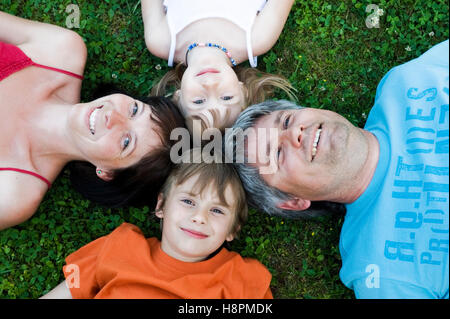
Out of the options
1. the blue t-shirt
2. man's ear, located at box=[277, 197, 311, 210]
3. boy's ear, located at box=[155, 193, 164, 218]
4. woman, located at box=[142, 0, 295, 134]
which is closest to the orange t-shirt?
boy's ear, located at box=[155, 193, 164, 218]

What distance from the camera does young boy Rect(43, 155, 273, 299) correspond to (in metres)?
3.53

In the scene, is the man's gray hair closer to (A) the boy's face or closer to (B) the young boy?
(B) the young boy

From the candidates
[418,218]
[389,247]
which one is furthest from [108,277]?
[418,218]

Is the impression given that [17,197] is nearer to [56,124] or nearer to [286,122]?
[56,124]

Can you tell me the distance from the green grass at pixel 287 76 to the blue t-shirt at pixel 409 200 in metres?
0.59

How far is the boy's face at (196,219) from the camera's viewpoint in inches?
139

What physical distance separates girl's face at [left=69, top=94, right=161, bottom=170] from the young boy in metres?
0.43

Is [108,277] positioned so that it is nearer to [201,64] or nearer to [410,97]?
[201,64]

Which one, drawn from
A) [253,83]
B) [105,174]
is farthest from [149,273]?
[253,83]

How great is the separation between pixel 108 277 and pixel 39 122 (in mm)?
1563

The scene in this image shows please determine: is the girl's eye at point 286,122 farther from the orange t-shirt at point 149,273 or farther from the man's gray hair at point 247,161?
the orange t-shirt at point 149,273

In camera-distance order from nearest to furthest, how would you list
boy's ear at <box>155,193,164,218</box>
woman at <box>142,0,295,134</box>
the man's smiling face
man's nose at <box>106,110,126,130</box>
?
the man's smiling face < man's nose at <box>106,110,126,130</box> < boy's ear at <box>155,193,164,218</box> < woman at <box>142,0,295,134</box>

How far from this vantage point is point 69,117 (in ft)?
11.9

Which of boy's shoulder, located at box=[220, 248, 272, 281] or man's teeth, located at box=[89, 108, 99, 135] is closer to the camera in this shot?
man's teeth, located at box=[89, 108, 99, 135]
